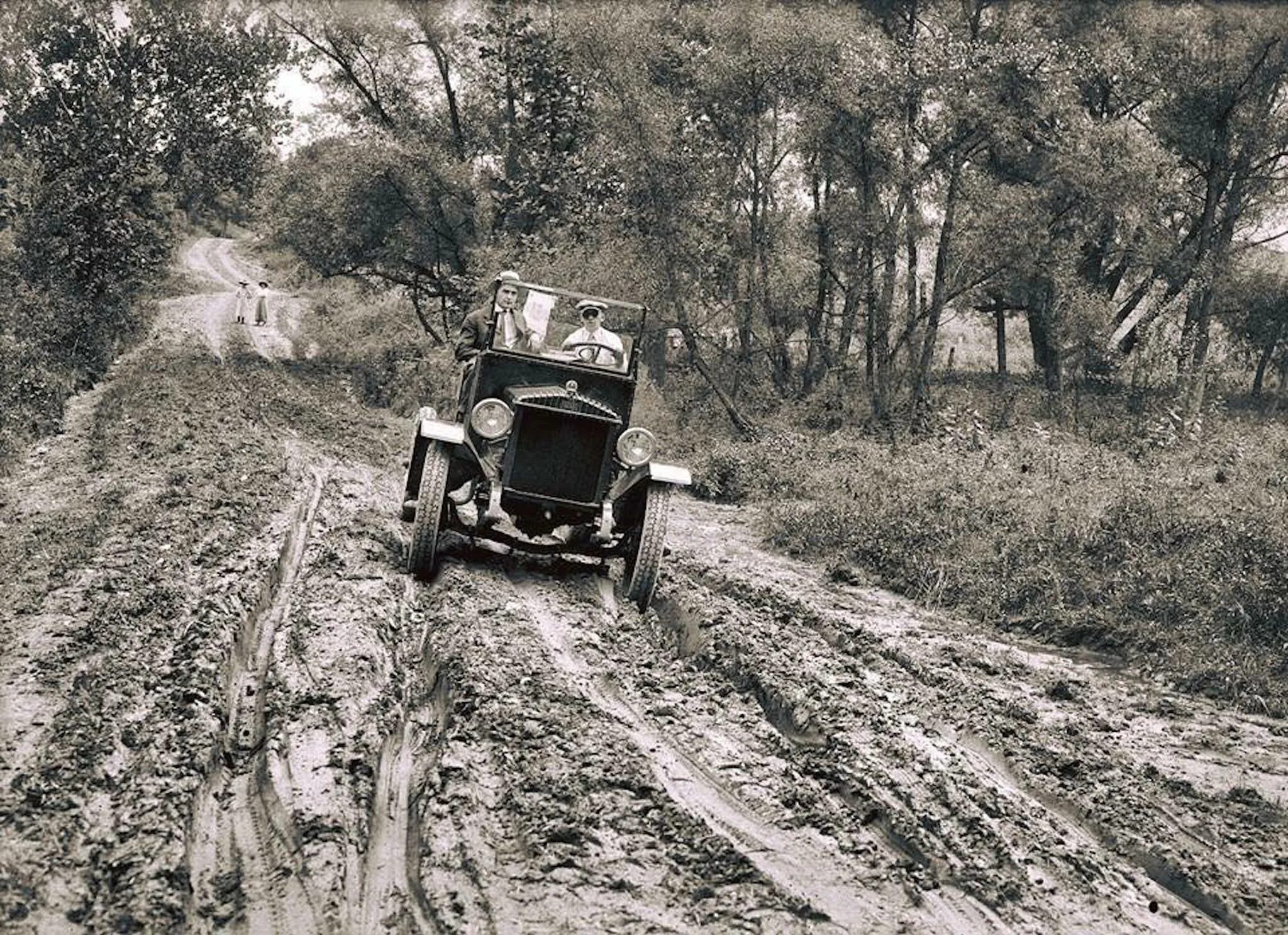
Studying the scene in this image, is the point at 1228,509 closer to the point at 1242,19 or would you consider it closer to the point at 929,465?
the point at 929,465

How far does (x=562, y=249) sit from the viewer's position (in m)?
21.5

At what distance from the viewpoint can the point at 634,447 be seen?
8727 mm

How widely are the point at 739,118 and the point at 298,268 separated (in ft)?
33.9

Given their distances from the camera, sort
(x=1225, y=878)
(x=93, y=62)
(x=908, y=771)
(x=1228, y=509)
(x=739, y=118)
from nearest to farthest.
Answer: (x=1225, y=878) < (x=908, y=771) < (x=1228, y=509) < (x=739, y=118) < (x=93, y=62)

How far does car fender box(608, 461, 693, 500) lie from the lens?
342 inches

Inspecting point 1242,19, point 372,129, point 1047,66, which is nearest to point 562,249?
point 372,129

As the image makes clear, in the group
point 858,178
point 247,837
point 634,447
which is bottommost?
point 247,837

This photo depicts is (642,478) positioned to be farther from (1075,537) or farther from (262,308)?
(262,308)

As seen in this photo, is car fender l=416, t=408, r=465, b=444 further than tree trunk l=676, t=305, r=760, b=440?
No

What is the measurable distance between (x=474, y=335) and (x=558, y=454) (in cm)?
133

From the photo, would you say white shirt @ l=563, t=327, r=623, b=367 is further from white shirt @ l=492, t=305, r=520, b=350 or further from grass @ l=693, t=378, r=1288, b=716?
grass @ l=693, t=378, r=1288, b=716

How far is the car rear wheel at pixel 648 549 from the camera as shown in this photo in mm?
8438

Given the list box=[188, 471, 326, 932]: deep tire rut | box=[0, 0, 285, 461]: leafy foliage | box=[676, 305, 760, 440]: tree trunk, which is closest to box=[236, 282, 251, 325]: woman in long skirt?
box=[0, 0, 285, 461]: leafy foliage

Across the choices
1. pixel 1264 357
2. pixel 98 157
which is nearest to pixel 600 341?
pixel 98 157
